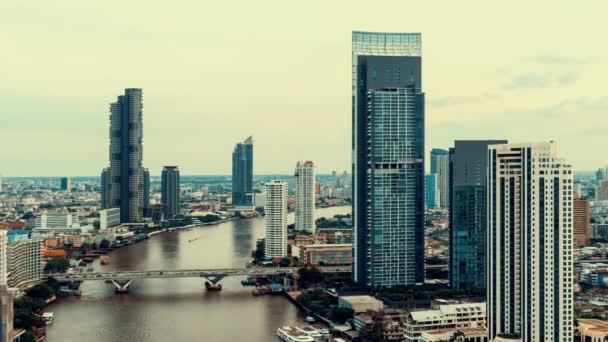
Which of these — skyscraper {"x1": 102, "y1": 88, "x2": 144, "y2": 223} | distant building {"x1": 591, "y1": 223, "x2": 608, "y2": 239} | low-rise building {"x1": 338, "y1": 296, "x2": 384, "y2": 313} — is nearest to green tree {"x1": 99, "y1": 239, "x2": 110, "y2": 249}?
skyscraper {"x1": 102, "y1": 88, "x2": 144, "y2": 223}

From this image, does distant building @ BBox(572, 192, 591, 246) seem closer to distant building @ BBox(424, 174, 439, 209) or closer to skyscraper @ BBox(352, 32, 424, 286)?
skyscraper @ BBox(352, 32, 424, 286)

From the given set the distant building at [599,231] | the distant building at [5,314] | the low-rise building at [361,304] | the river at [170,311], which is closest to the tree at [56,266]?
the river at [170,311]

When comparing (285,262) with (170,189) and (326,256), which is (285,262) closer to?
(326,256)

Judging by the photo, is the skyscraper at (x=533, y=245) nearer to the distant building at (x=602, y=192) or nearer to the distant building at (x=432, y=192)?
the distant building at (x=602, y=192)

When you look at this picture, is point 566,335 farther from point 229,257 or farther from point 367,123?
point 229,257

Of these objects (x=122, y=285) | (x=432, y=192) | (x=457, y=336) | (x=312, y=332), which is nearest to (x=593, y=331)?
(x=457, y=336)

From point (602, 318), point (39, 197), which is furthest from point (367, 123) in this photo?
point (39, 197)
